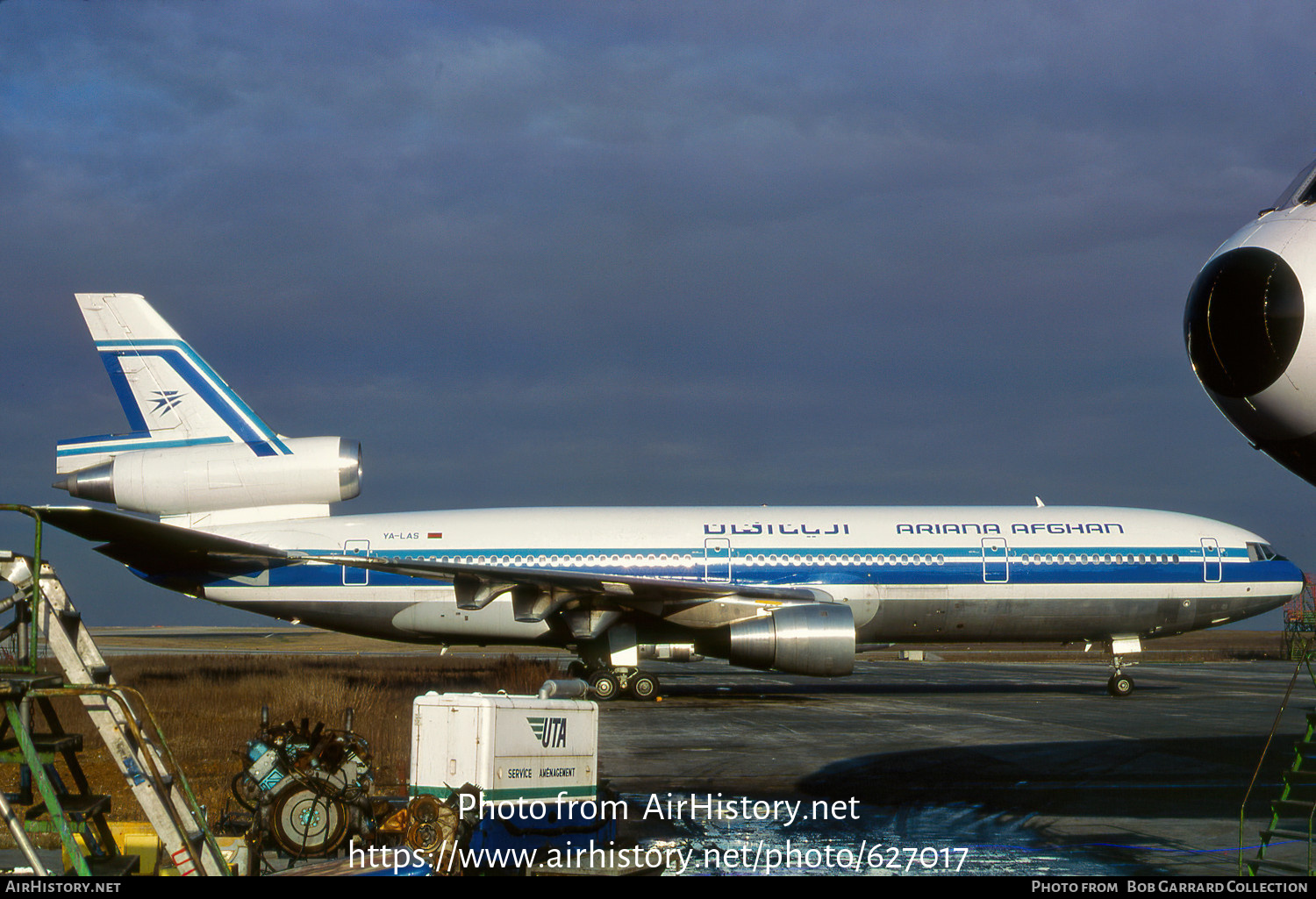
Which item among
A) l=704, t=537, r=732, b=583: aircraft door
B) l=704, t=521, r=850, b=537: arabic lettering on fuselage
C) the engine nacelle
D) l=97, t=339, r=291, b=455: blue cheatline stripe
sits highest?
l=97, t=339, r=291, b=455: blue cheatline stripe

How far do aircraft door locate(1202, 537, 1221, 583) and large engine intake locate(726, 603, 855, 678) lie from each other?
910 cm

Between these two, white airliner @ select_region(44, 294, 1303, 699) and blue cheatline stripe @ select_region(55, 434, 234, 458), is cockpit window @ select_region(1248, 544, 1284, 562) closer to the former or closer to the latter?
white airliner @ select_region(44, 294, 1303, 699)

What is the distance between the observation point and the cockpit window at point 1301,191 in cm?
616

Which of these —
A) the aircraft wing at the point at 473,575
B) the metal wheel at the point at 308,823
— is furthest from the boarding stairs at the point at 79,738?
the aircraft wing at the point at 473,575

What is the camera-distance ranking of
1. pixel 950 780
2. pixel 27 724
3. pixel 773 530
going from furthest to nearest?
pixel 773 530 → pixel 950 780 → pixel 27 724

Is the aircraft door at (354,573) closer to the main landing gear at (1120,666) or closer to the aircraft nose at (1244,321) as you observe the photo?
the main landing gear at (1120,666)

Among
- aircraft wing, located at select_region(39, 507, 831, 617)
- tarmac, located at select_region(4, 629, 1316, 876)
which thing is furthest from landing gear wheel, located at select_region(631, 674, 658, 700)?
aircraft wing, located at select_region(39, 507, 831, 617)

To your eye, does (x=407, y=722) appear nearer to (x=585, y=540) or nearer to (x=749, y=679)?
(x=585, y=540)

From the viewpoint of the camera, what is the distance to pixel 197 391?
65.5ft

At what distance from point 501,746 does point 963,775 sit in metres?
6.25

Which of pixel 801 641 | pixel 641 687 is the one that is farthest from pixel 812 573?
pixel 801 641

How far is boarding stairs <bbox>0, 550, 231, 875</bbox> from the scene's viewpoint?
241 inches

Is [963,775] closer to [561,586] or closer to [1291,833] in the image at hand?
[1291,833]

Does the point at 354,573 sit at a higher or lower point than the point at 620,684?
higher
